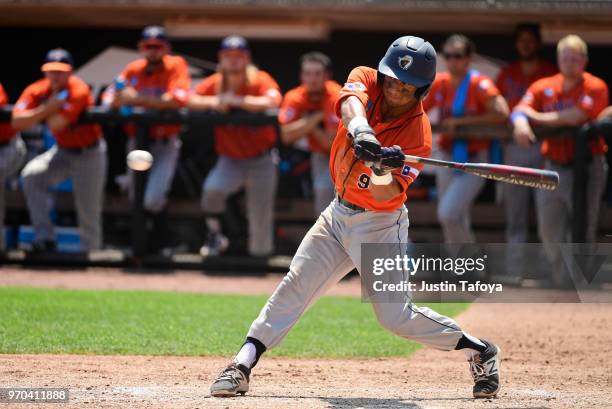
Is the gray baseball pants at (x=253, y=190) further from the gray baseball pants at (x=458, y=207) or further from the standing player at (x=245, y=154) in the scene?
the gray baseball pants at (x=458, y=207)

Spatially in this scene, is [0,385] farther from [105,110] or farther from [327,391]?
[105,110]

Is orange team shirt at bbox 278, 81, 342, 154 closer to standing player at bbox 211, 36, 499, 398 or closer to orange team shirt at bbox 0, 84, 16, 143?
orange team shirt at bbox 0, 84, 16, 143

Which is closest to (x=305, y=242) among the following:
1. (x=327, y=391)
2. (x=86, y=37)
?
(x=327, y=391)

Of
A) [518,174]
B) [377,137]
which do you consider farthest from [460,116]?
[377,137]

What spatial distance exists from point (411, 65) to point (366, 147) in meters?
0.57

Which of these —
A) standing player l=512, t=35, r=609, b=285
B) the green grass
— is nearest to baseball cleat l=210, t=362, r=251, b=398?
the green grass

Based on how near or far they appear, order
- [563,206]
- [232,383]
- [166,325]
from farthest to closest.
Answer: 1. [563,206]
2. [166,325]
3. [232,383]

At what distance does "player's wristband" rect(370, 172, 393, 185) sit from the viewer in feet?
15.6

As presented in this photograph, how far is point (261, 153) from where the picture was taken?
32.6 feet

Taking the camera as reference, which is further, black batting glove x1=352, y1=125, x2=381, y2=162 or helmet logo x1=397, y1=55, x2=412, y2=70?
helmet logo x1=397, y1=55, x2=412, y2=70

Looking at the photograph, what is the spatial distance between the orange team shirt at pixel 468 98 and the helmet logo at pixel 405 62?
14.8 ft

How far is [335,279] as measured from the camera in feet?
17.3

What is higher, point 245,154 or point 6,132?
point 6,132

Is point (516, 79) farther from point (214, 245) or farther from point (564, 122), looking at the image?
point (214, 245)
